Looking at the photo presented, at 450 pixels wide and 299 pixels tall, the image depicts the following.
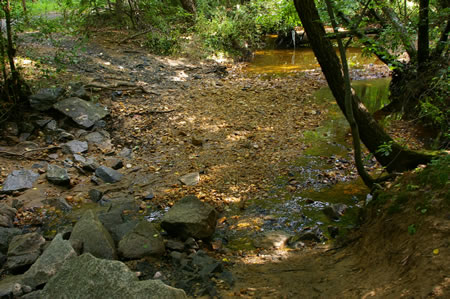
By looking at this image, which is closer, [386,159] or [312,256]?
[312,256]

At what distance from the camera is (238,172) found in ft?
19.3

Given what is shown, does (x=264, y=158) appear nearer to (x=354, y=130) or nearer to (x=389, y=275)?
(x=354, y=130)

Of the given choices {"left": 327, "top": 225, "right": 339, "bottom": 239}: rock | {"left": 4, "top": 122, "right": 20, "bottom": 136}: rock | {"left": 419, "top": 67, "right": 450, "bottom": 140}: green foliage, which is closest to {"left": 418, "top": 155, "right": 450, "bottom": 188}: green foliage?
{"left": 419, "top": 67, "right": 450, "bottom": 140}: green foliage

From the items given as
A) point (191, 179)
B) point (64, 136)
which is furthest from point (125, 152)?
point (191, 179)

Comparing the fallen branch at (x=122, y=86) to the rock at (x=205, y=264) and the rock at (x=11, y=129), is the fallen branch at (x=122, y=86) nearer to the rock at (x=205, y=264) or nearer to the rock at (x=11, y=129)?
the rock at (x=11, y=129)

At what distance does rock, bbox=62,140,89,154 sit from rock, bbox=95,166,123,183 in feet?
2.56

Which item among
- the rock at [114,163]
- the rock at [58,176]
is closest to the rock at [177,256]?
the rock at [58,176]

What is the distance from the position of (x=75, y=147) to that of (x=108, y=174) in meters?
1.10

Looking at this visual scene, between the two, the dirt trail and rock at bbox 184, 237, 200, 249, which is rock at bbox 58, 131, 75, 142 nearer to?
the dirt trail

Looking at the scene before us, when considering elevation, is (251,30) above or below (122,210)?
above

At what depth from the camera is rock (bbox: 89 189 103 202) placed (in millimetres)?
5266

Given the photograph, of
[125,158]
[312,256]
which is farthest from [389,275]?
[125,158]

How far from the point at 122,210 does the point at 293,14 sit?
5468 mm

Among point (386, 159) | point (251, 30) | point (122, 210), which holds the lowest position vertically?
point (122, 210)
